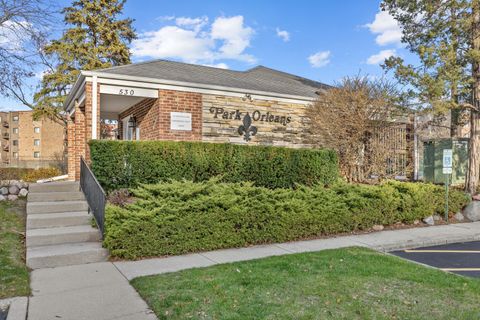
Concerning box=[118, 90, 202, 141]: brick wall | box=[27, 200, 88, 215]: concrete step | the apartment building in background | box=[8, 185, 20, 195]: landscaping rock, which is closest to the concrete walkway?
box=[27, 200, 88, 215]: concrete step

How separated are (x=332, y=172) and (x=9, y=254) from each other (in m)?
7.73

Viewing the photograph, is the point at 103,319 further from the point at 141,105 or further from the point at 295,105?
the point at 295,105

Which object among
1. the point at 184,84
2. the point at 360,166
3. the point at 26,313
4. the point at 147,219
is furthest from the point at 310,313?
the point at 360,166

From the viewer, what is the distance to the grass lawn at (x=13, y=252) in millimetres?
4402

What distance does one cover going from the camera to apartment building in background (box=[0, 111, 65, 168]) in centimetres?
5653

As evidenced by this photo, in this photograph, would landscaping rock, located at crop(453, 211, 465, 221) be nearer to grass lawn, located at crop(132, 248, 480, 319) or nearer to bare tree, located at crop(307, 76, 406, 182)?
bare tree, located at crop(307, 76, 406, 182)

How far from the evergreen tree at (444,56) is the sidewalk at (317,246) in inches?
139

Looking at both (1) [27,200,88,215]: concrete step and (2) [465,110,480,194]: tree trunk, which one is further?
(2) [465,110,480,194]: tree trunk

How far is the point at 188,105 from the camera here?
10.2m

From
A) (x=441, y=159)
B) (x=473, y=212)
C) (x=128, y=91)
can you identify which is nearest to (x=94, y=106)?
(x=128, y=91)

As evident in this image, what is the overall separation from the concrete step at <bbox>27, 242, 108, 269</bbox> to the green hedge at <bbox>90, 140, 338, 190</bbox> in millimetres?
2006

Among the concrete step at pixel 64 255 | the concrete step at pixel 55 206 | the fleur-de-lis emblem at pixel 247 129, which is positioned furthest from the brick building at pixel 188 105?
the concrete step at pixel 64 255

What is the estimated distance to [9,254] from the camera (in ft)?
18.3

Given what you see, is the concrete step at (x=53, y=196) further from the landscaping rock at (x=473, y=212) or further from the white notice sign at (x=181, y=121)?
the landscaping rock at (x=473, y=212)
